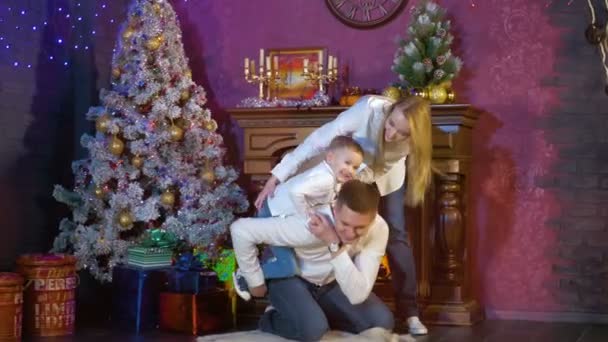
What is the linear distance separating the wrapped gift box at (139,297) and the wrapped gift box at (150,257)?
34 mm

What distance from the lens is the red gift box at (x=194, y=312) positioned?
3.92 metres

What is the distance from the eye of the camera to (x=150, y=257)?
4176mm

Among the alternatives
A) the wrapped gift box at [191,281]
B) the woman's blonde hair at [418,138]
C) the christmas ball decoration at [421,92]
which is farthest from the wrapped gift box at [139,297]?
the christmas ball decoration at [421,92]

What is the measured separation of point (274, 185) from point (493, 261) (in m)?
1.57

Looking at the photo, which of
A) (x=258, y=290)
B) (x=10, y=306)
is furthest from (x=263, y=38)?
(x=10, y=306)

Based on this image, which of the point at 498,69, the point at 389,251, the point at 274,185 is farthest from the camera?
the point at 498,69

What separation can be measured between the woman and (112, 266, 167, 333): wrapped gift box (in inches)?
32.9

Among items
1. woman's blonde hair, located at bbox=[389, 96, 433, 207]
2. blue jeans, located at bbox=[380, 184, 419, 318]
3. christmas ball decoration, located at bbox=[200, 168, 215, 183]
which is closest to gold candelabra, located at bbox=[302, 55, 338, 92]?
christmas ball decoration, located at bbox=[200, 168, 215, 183]

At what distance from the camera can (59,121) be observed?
4.77 m

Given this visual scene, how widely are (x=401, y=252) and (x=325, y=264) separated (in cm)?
53

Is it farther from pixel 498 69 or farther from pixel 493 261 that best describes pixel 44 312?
pixel 498 69

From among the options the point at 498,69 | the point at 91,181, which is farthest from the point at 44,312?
the point at 498,69

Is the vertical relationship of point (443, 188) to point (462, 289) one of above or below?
above

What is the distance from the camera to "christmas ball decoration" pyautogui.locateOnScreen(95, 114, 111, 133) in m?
4.41
